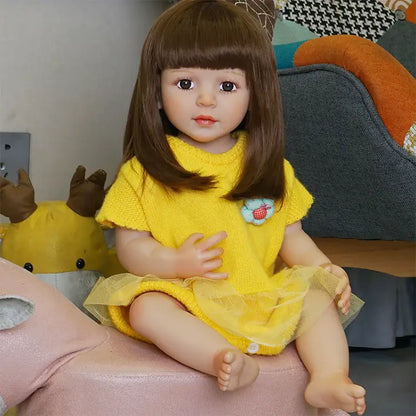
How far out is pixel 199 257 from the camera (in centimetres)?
97

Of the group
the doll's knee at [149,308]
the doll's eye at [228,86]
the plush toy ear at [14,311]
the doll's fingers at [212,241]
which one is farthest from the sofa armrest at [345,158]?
the plush toy ear at [14,311]

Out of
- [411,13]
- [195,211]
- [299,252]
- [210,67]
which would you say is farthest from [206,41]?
[411,13]

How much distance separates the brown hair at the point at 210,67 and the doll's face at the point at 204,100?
0.01m

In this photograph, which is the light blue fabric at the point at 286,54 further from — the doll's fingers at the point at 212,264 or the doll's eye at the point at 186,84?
the doll's fingers at the point at 212,264

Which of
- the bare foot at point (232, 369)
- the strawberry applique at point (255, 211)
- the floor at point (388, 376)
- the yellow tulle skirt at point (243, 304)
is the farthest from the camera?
the floor at point (388, 376)

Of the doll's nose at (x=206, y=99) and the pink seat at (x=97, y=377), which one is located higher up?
the doll's nose at (x=206, y=99)

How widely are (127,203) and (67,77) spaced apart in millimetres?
984

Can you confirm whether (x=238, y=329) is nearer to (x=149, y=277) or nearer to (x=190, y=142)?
(x=149, y=277)

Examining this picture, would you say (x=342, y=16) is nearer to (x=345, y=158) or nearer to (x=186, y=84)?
(x=345, y=158)

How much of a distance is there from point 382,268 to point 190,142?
67cm

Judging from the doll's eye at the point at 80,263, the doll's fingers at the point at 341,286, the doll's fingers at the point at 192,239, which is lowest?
the doll's eye at the point at 80,263

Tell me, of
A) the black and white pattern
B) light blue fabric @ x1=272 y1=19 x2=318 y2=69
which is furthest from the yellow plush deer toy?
the black and white pattern

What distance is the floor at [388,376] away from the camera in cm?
137

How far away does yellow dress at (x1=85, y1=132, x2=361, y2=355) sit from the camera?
0.96m
